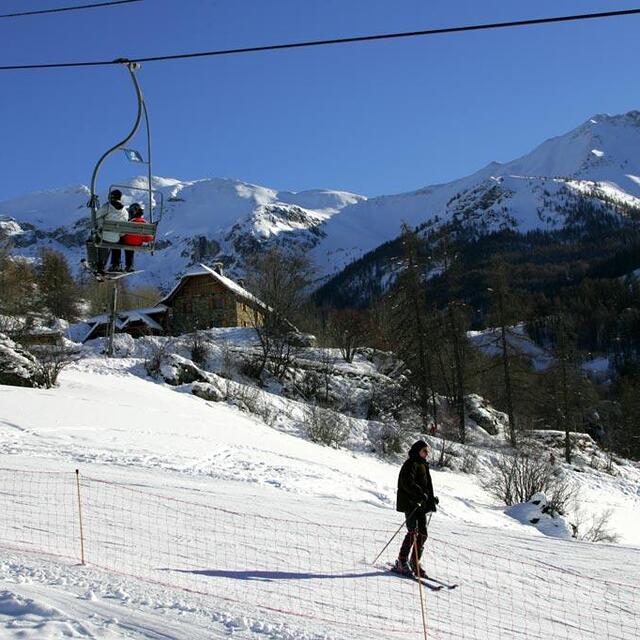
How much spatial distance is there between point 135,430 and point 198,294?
132 ft

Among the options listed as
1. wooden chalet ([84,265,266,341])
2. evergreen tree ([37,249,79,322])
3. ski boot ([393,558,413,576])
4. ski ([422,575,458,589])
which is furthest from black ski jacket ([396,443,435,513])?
evergreen tree ([37,249,79,322])

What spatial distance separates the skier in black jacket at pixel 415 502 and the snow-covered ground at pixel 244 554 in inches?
20.2

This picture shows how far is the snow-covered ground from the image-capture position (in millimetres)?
7664

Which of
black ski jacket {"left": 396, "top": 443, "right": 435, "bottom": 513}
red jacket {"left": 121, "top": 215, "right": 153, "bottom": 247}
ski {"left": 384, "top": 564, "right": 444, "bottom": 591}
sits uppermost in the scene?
red jacket {"left": 121, "top": 215, "right": 153, "bottom": 247}

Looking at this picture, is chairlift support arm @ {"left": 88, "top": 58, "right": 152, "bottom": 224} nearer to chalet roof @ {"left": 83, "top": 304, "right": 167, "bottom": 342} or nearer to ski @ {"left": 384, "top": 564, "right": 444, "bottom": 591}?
ski @ {"left": 384, "top": 564, "right": 444, "bottom": 591}

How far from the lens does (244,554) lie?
36.5ft

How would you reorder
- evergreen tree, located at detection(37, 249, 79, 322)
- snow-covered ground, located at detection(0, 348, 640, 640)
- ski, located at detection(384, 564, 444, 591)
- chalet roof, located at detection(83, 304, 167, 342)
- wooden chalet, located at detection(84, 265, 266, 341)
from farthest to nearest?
evergreen tree, located at detection(37, 249, 79, 322) < chalet roof, located at detection(83, 304, 167, 342) < wooden chalet, located at detection(84, 265, 266, 341) < ski, located at detection(384, 564, 444, 591) < snow-covered ground, located at detection(0, 348, 640, 640)

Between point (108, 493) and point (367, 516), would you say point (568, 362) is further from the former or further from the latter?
point (108, 493)

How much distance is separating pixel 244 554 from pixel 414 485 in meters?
3.00

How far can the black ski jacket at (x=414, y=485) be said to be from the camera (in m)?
10.4

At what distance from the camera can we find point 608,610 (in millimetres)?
10742

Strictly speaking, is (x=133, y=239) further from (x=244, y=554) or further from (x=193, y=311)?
(x=193, y=311)

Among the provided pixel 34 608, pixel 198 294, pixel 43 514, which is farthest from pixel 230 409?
pixel 198 294

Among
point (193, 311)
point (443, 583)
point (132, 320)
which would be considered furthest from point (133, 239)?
point (132, 320)
